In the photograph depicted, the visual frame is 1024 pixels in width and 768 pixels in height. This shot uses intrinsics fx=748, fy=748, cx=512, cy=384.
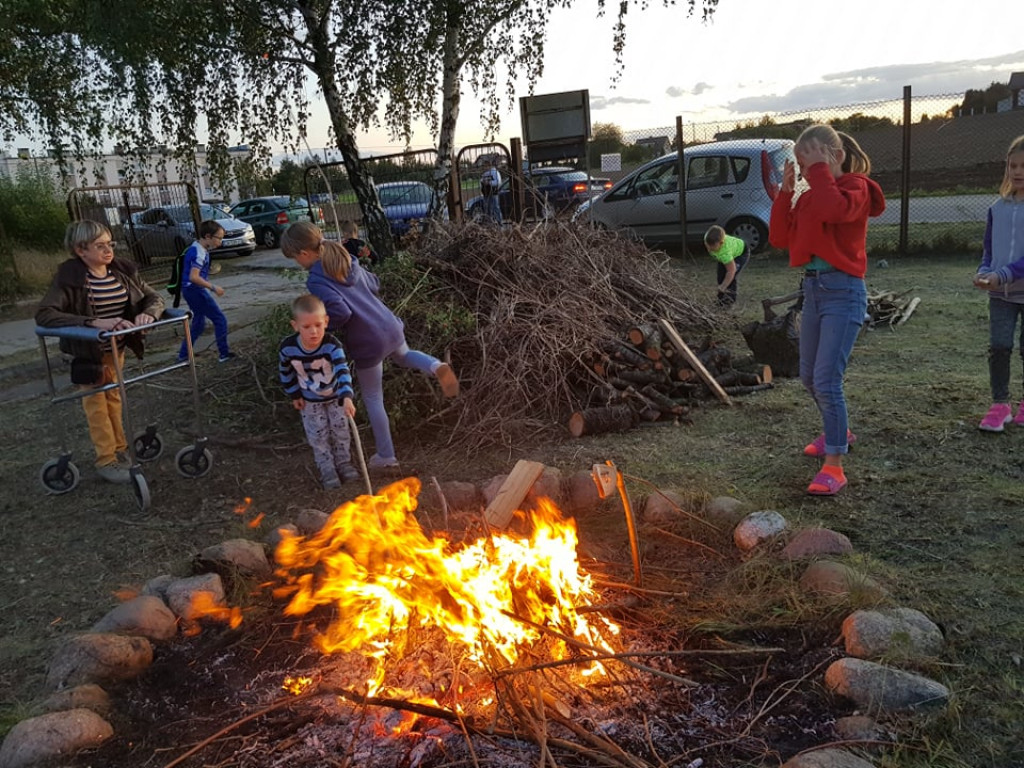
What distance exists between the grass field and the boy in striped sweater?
12.4 inches

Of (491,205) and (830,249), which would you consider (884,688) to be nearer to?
(830,249)

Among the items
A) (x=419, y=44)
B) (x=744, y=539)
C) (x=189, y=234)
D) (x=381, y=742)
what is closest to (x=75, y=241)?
(x=381, y=742)

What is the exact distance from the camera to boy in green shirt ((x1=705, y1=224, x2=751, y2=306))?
8.01 meters

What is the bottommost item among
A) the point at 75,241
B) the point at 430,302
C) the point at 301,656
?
the point at 301,656

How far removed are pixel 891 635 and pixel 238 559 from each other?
2720 mm

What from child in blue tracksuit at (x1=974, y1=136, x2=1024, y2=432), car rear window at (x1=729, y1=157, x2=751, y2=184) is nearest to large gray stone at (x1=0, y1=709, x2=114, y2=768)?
child in blue tracksuit at (x1=974, y1=136, x2=1024, y2=432)

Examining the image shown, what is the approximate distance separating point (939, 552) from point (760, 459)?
4.51ft

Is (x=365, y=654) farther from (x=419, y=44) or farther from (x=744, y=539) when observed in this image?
(x=419, y=44)

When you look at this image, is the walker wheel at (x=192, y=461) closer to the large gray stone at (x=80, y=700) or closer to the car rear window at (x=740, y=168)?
the large gray stone at (x=80, y=700)

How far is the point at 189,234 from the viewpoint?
17.0 m

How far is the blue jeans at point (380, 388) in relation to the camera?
16.0ft

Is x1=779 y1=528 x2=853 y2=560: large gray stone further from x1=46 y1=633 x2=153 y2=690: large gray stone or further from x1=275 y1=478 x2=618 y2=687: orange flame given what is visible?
x1=46 y1=633 x2=153 y2=690: large gray stone

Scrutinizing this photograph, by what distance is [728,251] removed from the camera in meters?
8.20

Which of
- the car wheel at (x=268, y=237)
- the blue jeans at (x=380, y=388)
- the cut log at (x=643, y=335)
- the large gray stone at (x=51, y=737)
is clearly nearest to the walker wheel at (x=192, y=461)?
the blue jeans at (x=380, y=388)
